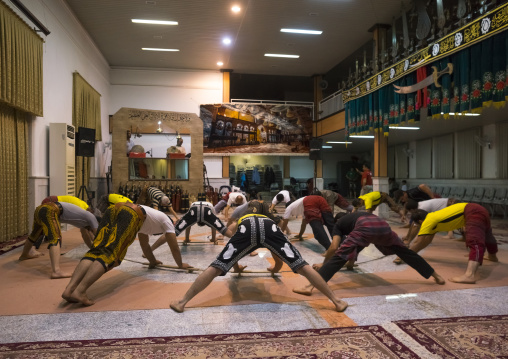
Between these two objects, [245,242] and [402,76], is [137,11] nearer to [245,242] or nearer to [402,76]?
[402,76]

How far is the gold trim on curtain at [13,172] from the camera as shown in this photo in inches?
224

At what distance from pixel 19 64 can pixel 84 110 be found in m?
3.98

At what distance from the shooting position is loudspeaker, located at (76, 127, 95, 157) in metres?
7.88

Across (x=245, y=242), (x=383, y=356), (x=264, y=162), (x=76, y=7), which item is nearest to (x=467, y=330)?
(x=383, y=356)

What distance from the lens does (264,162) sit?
55.6ft

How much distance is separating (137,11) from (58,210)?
651 cm

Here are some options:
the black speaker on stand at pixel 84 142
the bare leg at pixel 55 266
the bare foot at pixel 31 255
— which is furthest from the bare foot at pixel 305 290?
the black speaker on stand at pixel 84 142

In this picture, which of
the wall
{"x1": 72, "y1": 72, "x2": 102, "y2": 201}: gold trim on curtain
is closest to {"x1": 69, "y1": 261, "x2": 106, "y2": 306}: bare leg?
the wall

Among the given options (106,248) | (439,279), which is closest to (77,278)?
(106,248)

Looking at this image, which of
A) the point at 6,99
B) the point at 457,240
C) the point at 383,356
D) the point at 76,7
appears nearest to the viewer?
the point at 383,356

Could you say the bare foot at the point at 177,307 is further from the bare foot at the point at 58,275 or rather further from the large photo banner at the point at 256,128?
the large photo banner at the point at 256,128

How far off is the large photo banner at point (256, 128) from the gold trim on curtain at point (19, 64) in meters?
7.22

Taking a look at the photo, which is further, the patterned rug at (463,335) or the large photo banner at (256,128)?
the large photo banner at (256,128)

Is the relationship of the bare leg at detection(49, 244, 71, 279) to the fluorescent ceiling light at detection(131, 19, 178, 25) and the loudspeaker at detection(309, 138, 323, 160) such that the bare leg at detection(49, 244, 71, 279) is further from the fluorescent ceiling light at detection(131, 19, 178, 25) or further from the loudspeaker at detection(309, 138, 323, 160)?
the loudspeaker at detection(309, 138, 323, 160)
